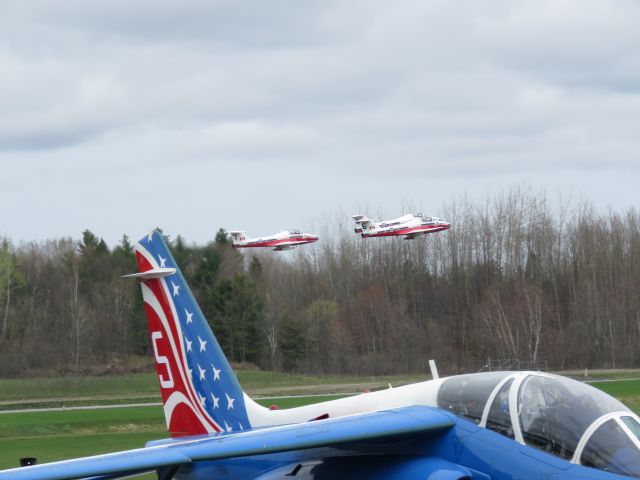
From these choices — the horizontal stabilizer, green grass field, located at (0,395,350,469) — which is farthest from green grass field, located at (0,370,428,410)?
the horizontal stabilizer

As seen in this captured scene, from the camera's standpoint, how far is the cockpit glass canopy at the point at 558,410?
8.83 meters

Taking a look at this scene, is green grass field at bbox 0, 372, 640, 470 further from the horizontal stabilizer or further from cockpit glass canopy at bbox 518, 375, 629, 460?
cockpit glass canopy at bbox 518, 375, 629, 460

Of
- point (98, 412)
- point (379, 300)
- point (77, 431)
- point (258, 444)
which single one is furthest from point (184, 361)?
point (379, 300)

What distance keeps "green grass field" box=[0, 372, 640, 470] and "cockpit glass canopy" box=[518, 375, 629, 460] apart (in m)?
15.9

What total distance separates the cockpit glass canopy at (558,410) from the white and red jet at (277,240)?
51.4 metres

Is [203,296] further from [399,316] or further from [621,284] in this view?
[621,284]

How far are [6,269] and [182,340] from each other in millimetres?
61832

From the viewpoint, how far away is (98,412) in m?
40.2

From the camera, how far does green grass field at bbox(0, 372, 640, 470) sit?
2712 cm

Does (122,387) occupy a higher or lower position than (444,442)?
lower

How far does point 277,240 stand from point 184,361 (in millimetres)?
53041

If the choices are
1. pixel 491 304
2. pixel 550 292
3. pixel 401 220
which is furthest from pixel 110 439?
pixel 550 292

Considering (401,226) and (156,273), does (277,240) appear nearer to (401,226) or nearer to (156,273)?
(401,226)

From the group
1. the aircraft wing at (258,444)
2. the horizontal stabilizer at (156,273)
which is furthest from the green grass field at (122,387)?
the aircraft wing at (258,444)
